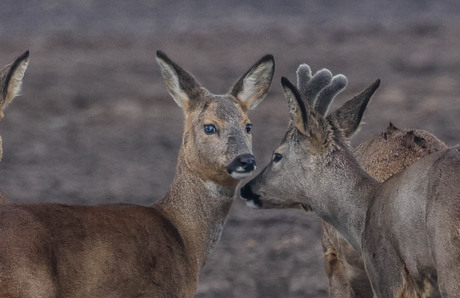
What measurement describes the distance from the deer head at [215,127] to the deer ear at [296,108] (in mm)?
593

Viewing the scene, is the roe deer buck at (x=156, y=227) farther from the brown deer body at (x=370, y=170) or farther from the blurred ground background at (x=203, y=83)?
the blurred ground background at (x=203, y=83)

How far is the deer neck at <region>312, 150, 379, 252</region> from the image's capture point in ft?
40.7

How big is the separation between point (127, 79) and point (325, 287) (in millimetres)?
10270

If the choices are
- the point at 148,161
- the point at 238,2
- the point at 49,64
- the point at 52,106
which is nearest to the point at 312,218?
the point at 148,161

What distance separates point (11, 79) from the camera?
14.0 m

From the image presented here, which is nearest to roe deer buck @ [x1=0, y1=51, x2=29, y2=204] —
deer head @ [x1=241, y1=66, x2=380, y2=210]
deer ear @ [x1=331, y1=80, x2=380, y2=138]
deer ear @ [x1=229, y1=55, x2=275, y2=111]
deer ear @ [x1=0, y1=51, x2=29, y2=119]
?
deer ear @ [x1=0, y1=51, x2=29, y2=119]

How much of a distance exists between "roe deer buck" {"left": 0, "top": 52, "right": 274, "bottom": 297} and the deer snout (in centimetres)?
1

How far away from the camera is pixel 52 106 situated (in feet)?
84.6

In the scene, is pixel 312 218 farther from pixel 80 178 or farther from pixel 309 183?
pixel 309 183

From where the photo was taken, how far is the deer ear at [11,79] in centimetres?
1396

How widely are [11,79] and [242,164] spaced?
2678 millimetres

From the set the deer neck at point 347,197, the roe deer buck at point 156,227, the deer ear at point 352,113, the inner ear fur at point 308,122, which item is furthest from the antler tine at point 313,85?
the deer neck at point 347,197

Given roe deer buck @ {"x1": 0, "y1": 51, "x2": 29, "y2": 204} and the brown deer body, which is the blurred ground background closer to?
the brown deer body

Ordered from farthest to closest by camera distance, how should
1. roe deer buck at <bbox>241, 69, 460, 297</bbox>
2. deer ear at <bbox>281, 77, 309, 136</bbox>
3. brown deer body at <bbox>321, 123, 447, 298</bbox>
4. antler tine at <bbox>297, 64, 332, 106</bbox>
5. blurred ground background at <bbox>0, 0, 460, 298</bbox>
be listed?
1. blurred ground background at <bbox>0, 0, 460, 298</bbox>
2. brown deer body at <bbox>321, 123, 447, 298</bbox>
3. antler tine at <bbox>297, 64, 332, 106</bbox>
4. deer ear at <bbox>281, 77, 309, 136</bbox>
5. roe deer buck at <bbox>241, 69, 460, 297</bbox>
